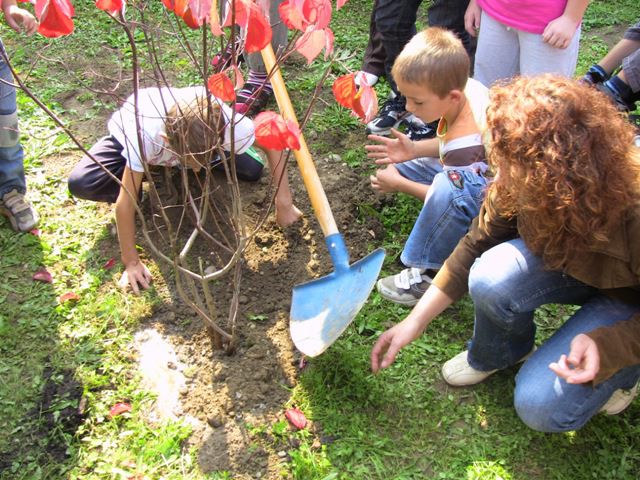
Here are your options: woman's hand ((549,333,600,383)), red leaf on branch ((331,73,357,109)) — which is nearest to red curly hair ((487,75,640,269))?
woman's hand ((549,333,600,383))

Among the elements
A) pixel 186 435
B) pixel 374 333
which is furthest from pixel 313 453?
pixel 374 333

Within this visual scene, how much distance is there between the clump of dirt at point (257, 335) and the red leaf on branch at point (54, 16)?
4.52ft

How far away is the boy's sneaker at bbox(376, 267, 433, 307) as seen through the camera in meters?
2.61

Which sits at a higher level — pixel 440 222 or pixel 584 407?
pixel 440 222

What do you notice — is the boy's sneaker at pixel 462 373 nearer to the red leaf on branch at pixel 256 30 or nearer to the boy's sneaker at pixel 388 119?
the red leaf on branch at pixel 256 30

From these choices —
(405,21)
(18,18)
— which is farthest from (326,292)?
(405,21)

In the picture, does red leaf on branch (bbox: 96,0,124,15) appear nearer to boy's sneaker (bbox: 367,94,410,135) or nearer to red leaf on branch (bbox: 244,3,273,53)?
red leaf on branch (bbox: 244,3,273,53)

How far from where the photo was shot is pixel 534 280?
1984 millimetres

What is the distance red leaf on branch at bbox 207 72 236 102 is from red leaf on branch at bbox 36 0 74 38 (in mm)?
348

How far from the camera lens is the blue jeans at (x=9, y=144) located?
265 centimetres

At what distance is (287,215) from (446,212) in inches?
31.5

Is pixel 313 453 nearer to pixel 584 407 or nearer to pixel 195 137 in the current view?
pixel 584 407

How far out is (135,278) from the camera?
8.54 feet

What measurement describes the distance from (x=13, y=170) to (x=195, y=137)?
1.20 meters
